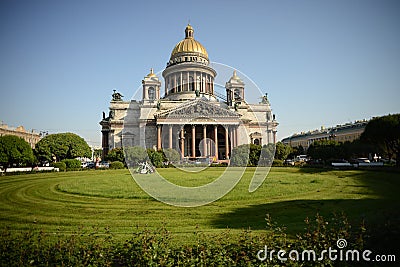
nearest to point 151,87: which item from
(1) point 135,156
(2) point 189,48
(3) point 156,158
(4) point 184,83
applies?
(4) point 184,83

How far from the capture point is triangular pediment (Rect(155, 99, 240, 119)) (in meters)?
63.6

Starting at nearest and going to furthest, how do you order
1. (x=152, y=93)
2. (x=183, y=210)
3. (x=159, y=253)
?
(x=159, y=253), (x=183, y=210), (x=152, y=93)

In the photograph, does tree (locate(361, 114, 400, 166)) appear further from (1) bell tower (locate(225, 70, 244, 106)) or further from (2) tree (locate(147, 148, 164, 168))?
(2) tree (locate(147, 148, 164, 168))

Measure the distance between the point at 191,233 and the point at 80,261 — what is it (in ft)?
13.6

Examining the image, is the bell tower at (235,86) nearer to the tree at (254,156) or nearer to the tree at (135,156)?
the tree at (254,156)

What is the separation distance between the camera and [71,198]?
57.9 feet

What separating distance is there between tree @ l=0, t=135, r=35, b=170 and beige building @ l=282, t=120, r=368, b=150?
7022 centimetres

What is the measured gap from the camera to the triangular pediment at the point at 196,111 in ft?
209

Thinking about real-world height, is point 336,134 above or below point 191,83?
below

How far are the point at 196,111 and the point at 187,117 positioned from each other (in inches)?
97.6

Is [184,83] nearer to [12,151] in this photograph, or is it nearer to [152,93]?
[152,93]

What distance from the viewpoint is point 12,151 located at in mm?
45719

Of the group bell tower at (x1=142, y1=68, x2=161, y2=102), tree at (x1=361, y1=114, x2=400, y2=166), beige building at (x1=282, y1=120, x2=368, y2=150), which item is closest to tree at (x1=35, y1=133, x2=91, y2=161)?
bell tower at (x1=142, y1=68, x2=161, y2=102)

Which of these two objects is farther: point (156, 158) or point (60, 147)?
point (60, 147)
